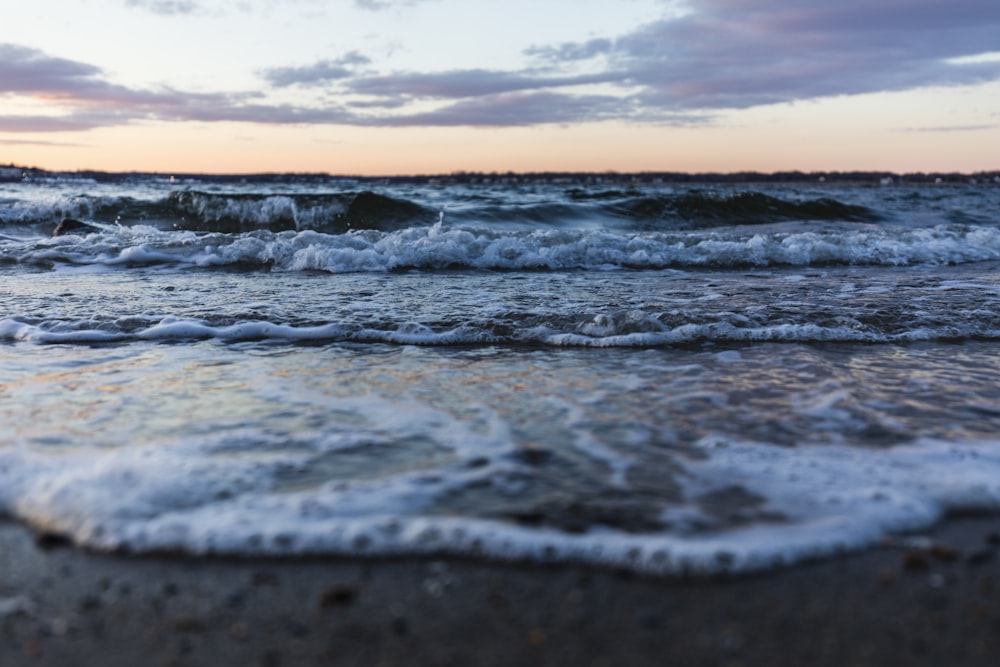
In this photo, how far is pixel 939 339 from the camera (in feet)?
15.3

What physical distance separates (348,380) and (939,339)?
3.50 meters

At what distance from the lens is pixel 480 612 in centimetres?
168

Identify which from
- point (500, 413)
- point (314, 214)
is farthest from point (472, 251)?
point (314, 214)

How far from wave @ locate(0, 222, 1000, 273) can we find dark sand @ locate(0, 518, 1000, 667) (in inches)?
246

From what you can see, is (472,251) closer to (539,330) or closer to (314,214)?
(539,330)

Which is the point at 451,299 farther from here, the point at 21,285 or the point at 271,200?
the point at 271,200

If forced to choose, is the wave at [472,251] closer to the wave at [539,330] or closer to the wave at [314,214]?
the wave at [539,330]

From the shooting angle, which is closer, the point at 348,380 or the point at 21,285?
the point at 348,380

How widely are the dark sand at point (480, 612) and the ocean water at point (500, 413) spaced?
10 centimetres

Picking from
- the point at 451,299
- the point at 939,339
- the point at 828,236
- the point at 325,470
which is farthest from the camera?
the point at 828,236

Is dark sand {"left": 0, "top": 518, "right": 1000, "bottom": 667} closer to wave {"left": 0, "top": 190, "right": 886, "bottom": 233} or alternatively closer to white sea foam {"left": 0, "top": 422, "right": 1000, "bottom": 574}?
white sea foam {"left": 0, "top": 422, "right": 1000, "bottom": 574}

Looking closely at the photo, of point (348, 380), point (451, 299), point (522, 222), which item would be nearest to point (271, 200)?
point (522, 222)

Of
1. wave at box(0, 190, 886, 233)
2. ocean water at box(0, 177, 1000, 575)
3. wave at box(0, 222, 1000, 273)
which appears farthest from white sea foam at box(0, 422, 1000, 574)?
wave at box(0, 190, 886, 233)

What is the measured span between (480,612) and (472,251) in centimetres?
710
